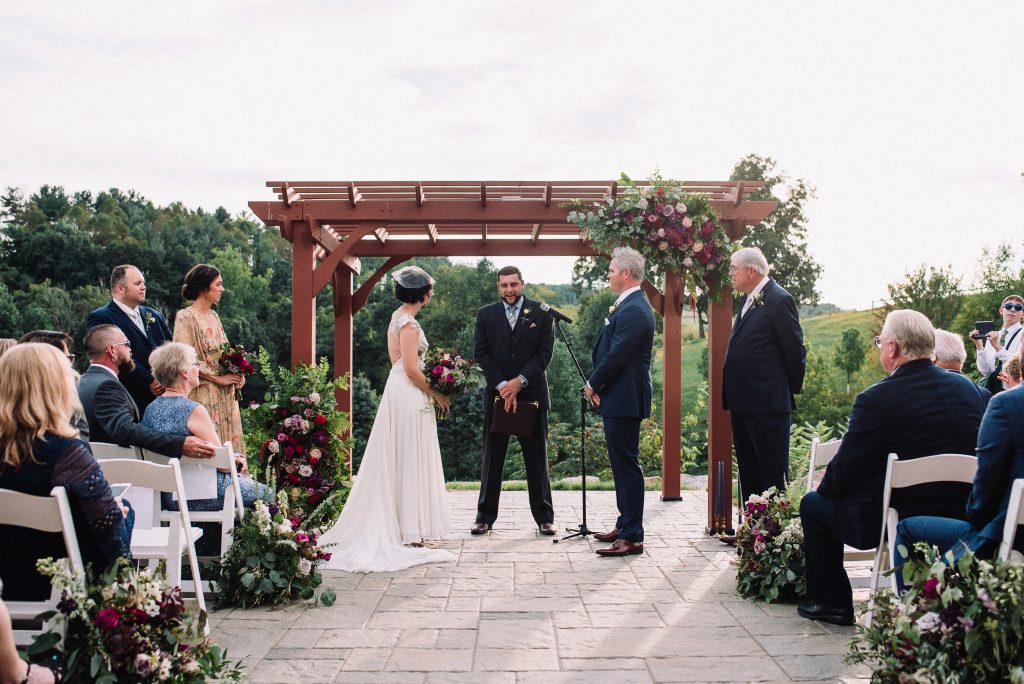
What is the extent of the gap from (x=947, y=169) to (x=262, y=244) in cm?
4122

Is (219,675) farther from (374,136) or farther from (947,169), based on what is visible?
(947,169)

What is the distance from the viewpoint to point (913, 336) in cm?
414

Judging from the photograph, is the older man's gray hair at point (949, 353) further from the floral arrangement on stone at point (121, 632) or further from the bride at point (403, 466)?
the floral arrangement on stone at point (121, 632)

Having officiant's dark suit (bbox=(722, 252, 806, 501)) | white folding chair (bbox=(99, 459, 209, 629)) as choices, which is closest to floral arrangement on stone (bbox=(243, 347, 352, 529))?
white folding chair (bbox=(99, 459, 209, 629))

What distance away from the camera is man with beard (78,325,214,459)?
15.4 ft

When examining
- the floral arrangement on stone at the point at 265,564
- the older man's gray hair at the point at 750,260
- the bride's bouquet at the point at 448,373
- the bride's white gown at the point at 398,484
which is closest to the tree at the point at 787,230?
the older man's gray hair at the point at 750,260

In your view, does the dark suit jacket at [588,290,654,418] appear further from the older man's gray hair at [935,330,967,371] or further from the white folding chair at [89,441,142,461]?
the white folding chair at [89,441,142,461]

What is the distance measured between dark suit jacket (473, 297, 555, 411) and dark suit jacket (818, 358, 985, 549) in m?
3.26

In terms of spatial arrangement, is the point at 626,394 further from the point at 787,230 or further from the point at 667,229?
the point at 787,230

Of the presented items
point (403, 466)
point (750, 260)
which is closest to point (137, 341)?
point (403, 466)

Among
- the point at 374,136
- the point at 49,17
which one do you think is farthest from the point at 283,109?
the point at 49,17

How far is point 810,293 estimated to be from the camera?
3622 cm

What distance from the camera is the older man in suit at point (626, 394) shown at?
251 inches

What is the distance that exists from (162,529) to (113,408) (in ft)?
2.73
